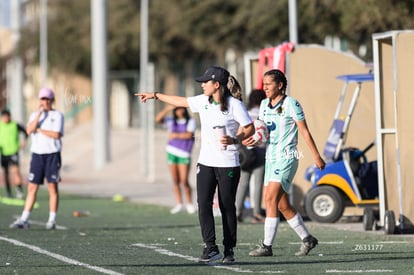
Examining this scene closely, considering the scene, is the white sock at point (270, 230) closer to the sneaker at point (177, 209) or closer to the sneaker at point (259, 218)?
the sneaker at point (259, 218)

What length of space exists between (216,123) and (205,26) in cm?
3636

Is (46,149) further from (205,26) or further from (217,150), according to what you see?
(205,26)

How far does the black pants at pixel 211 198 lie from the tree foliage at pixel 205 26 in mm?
15079

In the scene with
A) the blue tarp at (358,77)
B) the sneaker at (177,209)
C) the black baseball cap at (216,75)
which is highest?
the blue tarp at (358,77)

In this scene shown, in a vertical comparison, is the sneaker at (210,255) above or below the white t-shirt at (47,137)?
below

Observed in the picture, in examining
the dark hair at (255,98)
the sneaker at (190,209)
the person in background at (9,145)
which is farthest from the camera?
the person in background at (9,145)

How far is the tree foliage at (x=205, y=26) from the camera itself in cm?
3056

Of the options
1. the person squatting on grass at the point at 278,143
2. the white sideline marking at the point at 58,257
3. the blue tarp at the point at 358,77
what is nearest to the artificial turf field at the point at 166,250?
the white sideline marking at the point at 58,257

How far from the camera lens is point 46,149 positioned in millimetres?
18641

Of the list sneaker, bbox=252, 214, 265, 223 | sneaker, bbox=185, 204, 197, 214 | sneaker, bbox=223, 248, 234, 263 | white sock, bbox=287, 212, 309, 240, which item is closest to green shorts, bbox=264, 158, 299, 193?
white sock, bbox=287, 212, 309, 240

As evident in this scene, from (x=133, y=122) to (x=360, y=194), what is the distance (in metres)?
41.1

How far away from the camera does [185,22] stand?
50.6 meters

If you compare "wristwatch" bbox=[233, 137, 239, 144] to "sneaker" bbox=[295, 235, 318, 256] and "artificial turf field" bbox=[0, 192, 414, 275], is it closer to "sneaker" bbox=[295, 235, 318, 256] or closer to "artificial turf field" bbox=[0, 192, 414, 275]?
"artificial turf field" bbox=[0, 192, 414, 275]

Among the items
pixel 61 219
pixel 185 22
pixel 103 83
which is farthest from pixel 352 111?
pixel 185 22
